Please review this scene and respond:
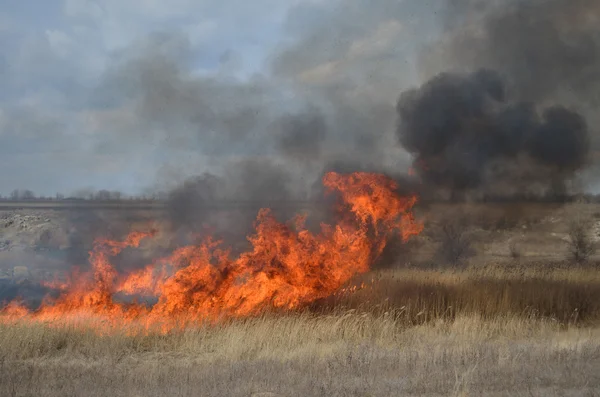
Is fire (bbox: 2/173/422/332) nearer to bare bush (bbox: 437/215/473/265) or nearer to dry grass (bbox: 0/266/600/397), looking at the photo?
dry grass (bbox: 0/266/600/397)

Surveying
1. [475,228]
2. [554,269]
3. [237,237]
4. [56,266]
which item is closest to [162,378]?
[237,237]

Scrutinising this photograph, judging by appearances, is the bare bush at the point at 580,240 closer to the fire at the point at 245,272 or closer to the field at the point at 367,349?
the field at the point at 367,349

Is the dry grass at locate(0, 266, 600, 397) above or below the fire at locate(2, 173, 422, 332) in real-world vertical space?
below

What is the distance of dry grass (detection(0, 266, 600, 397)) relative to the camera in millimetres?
7738

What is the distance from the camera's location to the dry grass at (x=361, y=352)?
7738 mm

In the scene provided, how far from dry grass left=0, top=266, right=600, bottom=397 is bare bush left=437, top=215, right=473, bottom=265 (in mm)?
13821

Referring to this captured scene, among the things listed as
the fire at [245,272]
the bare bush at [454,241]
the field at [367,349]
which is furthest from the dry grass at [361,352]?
the bare bush at [454,241]

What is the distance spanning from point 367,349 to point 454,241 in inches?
859

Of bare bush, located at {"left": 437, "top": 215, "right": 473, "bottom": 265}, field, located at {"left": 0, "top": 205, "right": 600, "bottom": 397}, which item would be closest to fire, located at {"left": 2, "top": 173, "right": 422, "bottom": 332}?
field, located at {"left": 0, "top": 205, "right": 600, "bottom": 397}

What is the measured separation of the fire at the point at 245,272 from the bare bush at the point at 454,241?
45.8 feet

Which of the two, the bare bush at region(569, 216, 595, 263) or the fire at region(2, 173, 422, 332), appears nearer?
the fire at region(2, 173, 422, 332)

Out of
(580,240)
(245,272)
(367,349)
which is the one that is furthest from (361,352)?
(580,240)

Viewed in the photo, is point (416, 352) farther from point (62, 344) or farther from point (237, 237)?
point (237, 237)

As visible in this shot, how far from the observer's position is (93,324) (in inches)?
471
